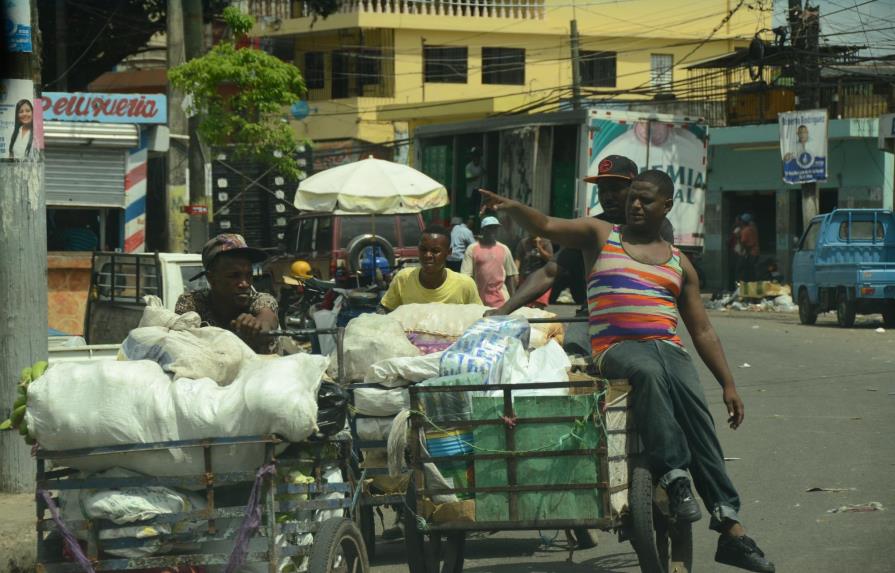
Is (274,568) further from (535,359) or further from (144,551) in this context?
(535,359)

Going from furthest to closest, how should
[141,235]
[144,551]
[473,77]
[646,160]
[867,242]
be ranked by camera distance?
[473,77], [646,160], [867,242], [141,235], [144,551]

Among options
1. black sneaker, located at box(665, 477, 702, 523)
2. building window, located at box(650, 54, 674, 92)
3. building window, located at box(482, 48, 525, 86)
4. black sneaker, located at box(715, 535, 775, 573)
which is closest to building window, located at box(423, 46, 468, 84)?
building window, located at box(482, 48, 525, 86)

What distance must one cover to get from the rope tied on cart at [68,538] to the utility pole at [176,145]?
598 inches

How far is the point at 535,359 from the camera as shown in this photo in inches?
235

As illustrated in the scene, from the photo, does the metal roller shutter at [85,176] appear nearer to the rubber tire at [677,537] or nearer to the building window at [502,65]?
Result: the rubber tire at [677,537]

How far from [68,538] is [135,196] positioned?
15.1 m

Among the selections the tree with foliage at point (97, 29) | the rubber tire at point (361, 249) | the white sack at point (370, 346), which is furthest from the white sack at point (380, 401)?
the tree with foliage at point (97, 29)

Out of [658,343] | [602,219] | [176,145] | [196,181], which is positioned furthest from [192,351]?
[196,181]

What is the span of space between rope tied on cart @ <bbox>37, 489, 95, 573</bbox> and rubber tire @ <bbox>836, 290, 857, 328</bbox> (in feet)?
65.7

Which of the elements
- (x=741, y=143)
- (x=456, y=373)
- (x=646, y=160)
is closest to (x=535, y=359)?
(x=456, y=373)

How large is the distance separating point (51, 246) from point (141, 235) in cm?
170

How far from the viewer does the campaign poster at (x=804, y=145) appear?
2691 centimetres

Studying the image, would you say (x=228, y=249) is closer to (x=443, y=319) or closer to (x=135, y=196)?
(x=443, y=319)

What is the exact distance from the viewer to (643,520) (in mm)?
5523
